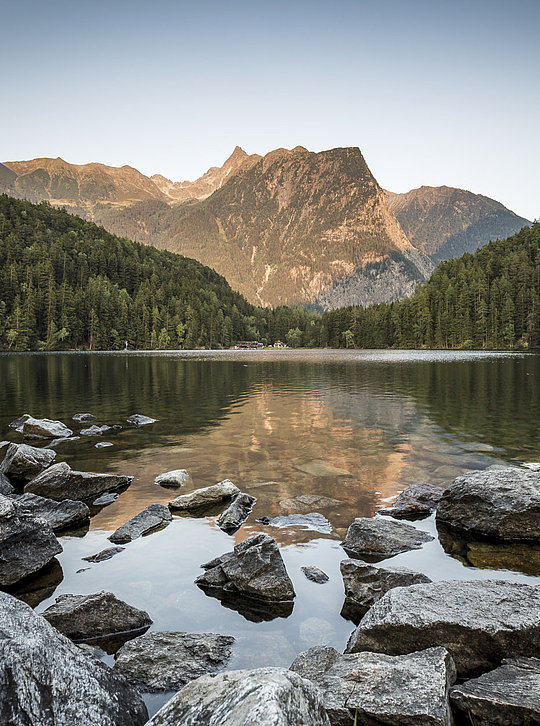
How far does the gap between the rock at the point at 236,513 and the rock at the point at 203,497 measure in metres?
0.68

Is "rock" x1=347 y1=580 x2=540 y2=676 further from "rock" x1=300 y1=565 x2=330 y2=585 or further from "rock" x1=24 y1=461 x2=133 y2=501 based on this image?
"rock" x1=24 y1=461 x2=133 y2=501

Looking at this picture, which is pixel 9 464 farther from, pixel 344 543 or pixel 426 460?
pixel 426 460

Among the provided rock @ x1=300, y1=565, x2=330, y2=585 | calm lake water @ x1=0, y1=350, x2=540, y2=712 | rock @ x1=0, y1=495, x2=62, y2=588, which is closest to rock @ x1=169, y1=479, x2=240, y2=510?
calm lake water @ x1=0, y1=350, x2=540, y2=712

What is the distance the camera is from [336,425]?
27297 mm

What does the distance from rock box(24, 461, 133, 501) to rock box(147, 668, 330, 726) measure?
1123 centimetres

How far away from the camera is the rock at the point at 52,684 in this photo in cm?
419

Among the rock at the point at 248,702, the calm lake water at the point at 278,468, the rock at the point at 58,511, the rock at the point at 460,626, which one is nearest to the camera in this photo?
the rock at the point at 248,702

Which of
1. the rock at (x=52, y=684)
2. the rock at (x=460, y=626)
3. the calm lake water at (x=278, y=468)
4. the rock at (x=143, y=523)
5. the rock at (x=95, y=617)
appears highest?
the rock at (x=52, y=684)

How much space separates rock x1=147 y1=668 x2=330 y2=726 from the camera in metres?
3.56

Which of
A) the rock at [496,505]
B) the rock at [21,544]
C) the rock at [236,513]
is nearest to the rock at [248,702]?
the rock at [21,544]

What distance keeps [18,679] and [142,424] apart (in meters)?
24.0

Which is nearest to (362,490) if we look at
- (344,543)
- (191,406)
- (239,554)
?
(344,543)

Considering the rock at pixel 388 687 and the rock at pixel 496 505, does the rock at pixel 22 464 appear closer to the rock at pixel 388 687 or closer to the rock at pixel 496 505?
the rock at pixel 496 505

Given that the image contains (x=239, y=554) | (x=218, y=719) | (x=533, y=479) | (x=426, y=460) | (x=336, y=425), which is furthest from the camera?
(x=336, y=425)
